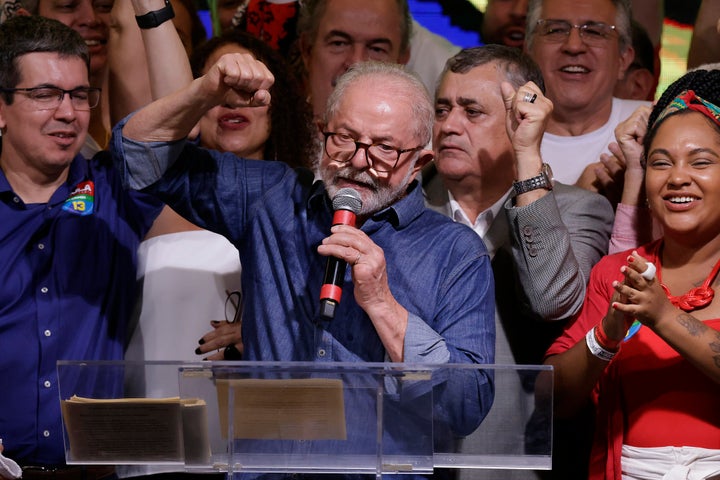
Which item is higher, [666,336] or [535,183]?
[535,183]

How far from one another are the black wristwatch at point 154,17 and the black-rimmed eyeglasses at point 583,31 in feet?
4.67

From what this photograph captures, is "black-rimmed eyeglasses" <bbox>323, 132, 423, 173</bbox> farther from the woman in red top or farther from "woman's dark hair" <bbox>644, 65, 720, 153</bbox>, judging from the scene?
"woman's dark hair" <bbox>644, 65, 720, 153</bbox>

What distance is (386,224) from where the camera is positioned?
2.72 meters

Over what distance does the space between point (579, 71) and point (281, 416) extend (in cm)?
206

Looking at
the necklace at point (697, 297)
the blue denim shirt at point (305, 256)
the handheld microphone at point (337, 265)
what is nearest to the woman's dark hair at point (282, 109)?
the blue denim shirt at point (305, 256)

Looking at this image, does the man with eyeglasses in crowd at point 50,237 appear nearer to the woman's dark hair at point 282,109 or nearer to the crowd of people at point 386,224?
Result: the crowd of people at point 386,224

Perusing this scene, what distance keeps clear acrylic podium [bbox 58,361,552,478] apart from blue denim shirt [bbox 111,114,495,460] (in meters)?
0.22

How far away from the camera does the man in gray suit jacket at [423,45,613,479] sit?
113 inches

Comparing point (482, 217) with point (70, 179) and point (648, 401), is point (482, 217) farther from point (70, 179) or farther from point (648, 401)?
point (70, 179)

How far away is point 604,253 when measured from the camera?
10.5ft

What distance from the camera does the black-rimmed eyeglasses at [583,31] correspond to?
12.7 feet

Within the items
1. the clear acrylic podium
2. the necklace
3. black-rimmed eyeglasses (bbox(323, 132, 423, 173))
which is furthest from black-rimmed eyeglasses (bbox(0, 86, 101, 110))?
the necklace

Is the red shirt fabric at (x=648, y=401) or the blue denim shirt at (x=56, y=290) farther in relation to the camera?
the blue denim shirt at (x=56, y=290)

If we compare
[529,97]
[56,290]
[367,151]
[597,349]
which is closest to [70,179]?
[56,290]
